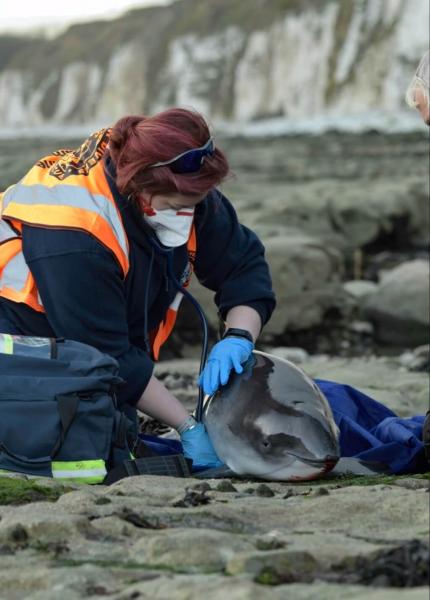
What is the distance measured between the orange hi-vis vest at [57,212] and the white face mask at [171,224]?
5.2 inches

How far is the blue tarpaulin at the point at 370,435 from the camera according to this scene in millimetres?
4484

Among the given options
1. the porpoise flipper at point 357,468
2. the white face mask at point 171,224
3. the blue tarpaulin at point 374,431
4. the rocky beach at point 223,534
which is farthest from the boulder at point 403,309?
the white face mask at point 171,224

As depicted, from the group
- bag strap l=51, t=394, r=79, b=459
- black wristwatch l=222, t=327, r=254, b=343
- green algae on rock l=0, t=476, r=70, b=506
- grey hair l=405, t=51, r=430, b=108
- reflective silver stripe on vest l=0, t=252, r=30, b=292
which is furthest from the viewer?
black wristwatch l=222, t=327, r=254, b=343

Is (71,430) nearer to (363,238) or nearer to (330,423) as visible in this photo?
(330,423)

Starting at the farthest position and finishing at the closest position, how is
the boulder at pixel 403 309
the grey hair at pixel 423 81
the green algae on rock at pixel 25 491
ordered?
1. the boulder at pixel 403 309
2. the grey hair at pixel 423 81
3. the green algae on rock at pixel 25 491

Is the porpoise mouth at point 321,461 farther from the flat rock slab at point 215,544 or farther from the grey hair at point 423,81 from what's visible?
the grey hair at point 423,81

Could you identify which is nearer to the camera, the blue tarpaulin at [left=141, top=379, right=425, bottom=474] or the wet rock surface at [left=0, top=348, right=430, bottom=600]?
the wet rock surface at [left=0, top=348, right=430, bottom=600]

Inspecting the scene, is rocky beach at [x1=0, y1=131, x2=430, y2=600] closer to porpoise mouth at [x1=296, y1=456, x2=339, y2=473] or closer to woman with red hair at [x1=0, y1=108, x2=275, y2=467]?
porpoise mouth at [x1=296, y1=456, x2=339, y2=473]

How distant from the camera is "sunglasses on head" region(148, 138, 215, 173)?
4.27 metres

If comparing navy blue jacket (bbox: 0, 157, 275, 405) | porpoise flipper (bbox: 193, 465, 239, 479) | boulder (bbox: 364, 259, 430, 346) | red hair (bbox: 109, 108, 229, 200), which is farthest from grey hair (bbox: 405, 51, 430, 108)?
boulder (bbox: 364, 259, 430, 346)

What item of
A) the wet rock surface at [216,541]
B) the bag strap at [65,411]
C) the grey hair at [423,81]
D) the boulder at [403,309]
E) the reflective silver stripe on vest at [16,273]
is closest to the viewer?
the wet rock surface at [216,541]

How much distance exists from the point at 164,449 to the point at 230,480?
0.59 metres

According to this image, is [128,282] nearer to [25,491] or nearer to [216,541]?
[25,491]

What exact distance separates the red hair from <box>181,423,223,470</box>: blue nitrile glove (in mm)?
920
